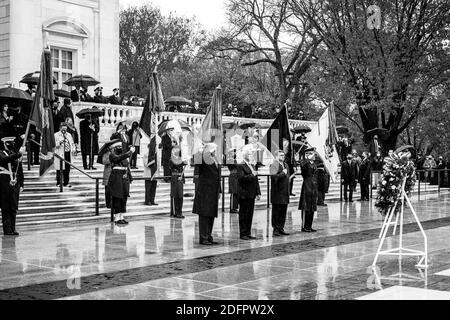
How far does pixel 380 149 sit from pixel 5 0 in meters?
16.8

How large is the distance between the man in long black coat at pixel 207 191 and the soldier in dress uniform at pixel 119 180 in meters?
3.31

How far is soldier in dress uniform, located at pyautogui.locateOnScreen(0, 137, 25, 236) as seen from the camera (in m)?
13.9

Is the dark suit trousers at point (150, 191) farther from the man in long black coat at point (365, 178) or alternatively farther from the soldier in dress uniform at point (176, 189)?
the man in long black coat at point (365, 178)

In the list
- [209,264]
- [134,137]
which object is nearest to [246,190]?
[209,264]

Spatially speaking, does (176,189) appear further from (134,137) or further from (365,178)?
(365,178)

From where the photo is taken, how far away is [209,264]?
1085cm

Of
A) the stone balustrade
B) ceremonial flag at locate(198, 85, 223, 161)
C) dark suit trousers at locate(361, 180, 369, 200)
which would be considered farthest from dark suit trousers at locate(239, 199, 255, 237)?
dark suit trousers at locate(361, 180, 369, 200)

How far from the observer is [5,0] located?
28.3 meters

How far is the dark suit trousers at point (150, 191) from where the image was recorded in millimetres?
18922

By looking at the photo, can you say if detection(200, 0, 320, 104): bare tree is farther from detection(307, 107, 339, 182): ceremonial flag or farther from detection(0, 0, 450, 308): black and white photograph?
detection(307, 107, 339, 182): ceremonial flag

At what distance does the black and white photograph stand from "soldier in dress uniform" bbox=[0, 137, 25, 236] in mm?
28

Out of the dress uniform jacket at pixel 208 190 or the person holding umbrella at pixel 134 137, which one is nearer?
the dress uniform jacket at pixel 208 190

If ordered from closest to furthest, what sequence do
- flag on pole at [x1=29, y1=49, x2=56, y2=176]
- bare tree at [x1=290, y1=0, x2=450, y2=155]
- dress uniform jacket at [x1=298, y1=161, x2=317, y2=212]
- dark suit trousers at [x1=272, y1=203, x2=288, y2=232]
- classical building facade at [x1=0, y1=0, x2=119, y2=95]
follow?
1. dark suit trousers at [x1=272, y1=203, x2=288, y2=232]
2. dress uniform jacket at [x1=298, y1=161, x2=317, y2=212]
3. flag on pole at [x1=29, y1=49, x2=56, y2=176]
4. bare tree at [x1=290, y1=0, x2=450, y2=155]
5. classical building facade at [x1=0, y1=0, x2=119, y2=95]

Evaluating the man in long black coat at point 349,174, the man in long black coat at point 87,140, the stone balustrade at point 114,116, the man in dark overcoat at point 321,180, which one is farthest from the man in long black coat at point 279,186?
the stone balustrade at point 114,116
